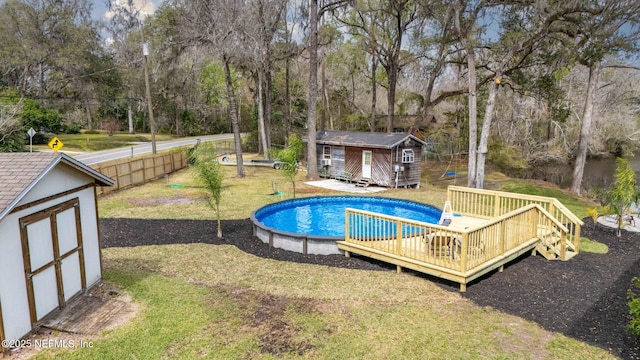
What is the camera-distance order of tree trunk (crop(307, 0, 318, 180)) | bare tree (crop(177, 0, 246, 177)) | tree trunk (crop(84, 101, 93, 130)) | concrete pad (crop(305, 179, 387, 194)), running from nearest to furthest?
concrete pad (crop(305, 179, 387, 194))
bare tree (crop(177, 0, 246, 177))
tree trunk (crop(307, 0, 318, 180))
tree trunk (crop(84, 101, 93, 130))

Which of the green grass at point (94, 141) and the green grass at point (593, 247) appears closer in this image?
the green grass at point (593, 247)

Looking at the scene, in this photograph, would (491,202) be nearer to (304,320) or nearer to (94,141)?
(304,320)

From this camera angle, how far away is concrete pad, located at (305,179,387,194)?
19.2 meters

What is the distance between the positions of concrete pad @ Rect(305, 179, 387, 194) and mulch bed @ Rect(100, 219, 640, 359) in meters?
8.06

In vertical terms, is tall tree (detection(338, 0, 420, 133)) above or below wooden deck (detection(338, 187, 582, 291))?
above

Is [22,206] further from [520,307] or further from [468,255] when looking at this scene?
[520,307]

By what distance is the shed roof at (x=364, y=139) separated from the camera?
779 inches

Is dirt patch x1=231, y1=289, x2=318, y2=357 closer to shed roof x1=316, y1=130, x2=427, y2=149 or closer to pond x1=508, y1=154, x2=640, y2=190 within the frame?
shed roof x1=316, y1=130, x2=427, y2=149

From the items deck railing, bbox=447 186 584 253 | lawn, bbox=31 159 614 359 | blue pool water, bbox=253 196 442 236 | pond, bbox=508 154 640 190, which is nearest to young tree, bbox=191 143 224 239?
blue pool water, bbox=253 196 442 236

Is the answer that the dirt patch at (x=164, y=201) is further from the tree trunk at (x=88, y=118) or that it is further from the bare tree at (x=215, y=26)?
the tree trunk at (x=88, y=118)

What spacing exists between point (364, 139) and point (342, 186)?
286 cm

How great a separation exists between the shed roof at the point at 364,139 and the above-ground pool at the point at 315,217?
4.28 m

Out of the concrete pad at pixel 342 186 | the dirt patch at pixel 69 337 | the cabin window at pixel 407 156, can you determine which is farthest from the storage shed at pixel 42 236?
the cabin window at pixel 407 156

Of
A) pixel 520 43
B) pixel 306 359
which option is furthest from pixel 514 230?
pixel 520 43
